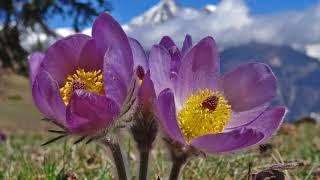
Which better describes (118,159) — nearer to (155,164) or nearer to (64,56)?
(64,56)

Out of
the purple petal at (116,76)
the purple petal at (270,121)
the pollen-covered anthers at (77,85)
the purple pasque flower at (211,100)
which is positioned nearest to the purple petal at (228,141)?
the purple pasque flower at (211,100)

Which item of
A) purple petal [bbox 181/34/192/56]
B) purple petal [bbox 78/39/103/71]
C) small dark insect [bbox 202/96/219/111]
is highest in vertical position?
purple petal [bbox 181/34/192/56]

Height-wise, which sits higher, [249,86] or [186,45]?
[186,45]

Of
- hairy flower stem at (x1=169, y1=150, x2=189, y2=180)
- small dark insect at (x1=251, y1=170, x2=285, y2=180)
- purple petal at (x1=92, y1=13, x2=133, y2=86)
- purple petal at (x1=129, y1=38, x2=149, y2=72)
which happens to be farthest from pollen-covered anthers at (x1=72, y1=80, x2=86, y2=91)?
small dark insect at (x1=251, y1=170, x2=285, y2=180)

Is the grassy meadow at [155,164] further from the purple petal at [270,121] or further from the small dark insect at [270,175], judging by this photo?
the purple petal at [270,121]

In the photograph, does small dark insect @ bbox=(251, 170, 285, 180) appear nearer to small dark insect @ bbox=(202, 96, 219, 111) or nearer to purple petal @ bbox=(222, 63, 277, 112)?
purple petal @ bbox=(222, 63, 277, 112)

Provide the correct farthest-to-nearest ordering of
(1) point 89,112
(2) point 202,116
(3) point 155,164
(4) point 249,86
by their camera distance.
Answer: (3) point 155,164, (4) point 249,86, (2) point 202,116, (1) point 89,112

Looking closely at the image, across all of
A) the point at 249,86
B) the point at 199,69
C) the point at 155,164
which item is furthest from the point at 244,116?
the point at 155,164
